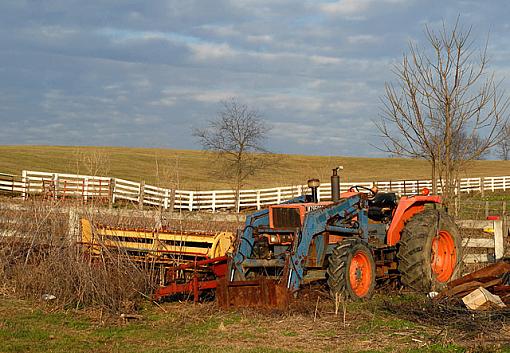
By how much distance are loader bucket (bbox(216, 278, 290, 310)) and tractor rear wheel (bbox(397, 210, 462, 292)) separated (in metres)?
2.47

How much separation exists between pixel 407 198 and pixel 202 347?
5.15 m

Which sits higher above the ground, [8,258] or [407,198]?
[407,198]

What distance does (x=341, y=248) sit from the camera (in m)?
9.39

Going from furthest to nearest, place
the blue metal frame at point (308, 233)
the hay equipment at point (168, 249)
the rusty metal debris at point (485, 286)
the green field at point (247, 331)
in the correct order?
1. the hay equipment at point (168, 249)
2. the blue metal frame at point (308, 233)
3. the rusty metal debris at point (485, 286)
4. the green field at point (247, 331)

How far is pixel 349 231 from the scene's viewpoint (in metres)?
10.1

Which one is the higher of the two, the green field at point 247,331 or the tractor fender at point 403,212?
the tractor fender at point 403,212

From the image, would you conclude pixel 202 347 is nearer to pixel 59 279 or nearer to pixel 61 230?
pixel 59 279

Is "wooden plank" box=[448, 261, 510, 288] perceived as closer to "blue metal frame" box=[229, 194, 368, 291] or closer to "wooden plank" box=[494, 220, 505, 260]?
"blue metal frame" box=[229, 194, 368, 291]

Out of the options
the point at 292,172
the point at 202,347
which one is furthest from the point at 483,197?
the point at 202,347

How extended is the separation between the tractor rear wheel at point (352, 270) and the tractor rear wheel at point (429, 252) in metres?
0.85

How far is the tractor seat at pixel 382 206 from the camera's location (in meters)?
11.1

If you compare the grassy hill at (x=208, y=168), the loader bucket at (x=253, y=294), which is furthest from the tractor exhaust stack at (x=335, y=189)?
the grassy hill at (x=208, y=168)

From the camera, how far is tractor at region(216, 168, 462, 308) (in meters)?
9.07

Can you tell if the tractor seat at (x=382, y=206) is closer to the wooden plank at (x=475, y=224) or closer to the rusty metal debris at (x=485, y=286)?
the rusty metal debris at (x=485, y=286)
